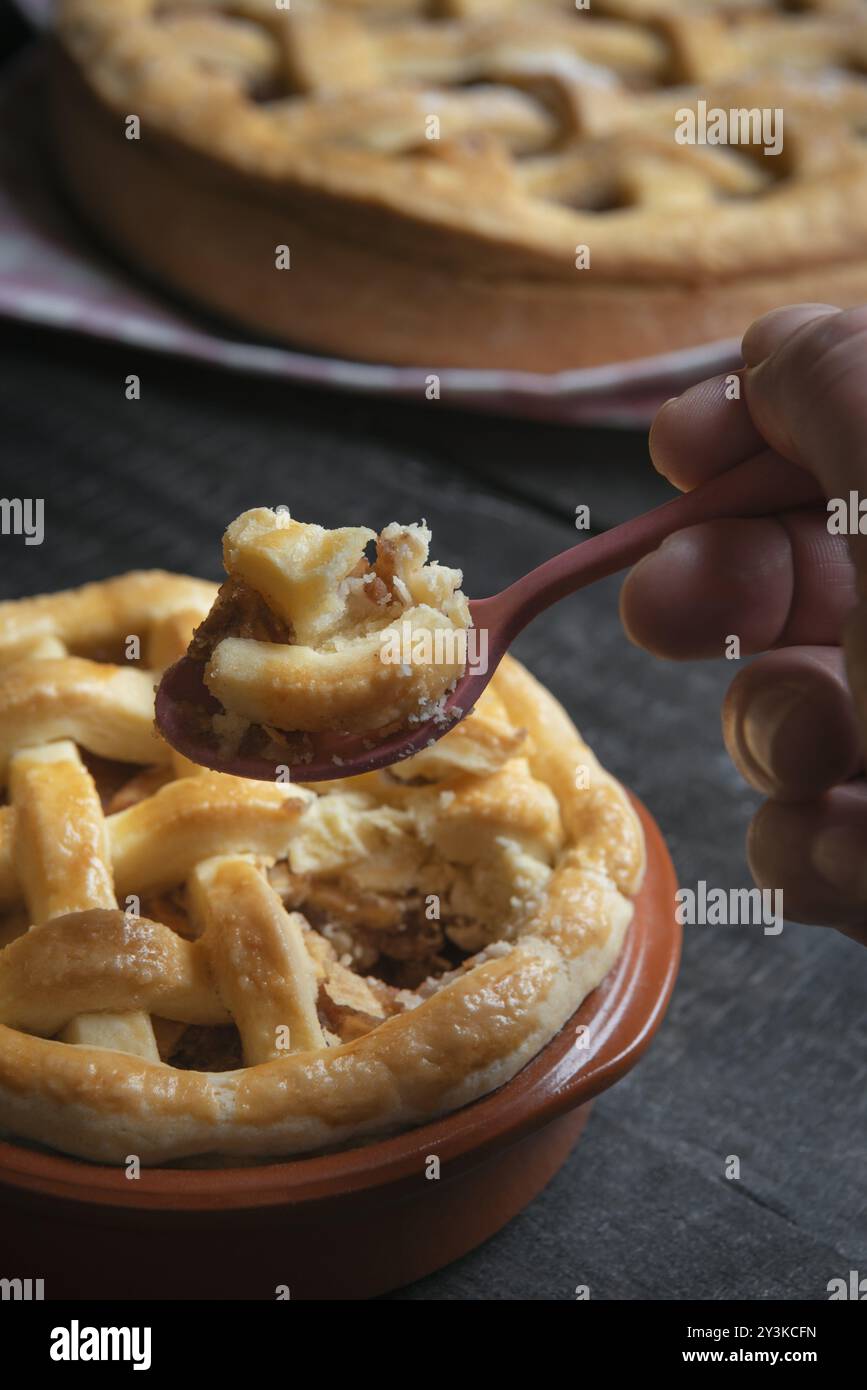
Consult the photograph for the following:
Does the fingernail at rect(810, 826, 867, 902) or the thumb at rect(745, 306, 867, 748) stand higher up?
the thumb at rect(745, 306, 867, 748)

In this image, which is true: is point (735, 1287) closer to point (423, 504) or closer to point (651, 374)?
point (423, 504)

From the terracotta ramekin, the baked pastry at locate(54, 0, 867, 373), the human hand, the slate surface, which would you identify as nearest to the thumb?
the human hand

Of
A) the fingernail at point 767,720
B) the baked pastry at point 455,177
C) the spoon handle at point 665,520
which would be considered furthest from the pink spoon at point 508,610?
the baked pastry at point 455,177

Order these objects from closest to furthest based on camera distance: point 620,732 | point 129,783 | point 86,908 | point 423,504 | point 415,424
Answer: point 86,908
point 129,783
point 620,732
point 423,504
point 415,424

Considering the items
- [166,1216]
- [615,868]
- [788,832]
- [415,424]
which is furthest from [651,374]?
[166,1216]

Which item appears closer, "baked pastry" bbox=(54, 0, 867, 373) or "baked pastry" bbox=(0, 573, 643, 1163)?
"baked pastry" bbox=(0, 573, 643, 1163)

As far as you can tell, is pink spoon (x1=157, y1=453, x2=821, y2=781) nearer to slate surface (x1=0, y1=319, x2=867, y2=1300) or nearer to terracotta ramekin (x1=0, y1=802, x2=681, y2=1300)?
terracotta ramekin (x1=0, y1=802, x2=681, y2=1300)

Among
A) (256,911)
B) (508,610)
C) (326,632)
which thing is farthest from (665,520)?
(256,911)
